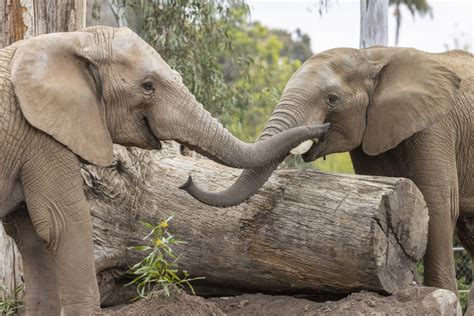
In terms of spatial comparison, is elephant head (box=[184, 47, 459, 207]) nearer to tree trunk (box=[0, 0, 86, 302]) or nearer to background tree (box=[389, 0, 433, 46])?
tree trunk (box=[0, 0, 86, 302])

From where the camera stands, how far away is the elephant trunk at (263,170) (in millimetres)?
6348

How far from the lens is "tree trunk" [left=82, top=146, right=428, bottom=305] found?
6543 mm

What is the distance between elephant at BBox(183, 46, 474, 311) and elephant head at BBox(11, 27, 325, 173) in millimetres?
1284

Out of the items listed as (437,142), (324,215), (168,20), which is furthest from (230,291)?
(168,20)

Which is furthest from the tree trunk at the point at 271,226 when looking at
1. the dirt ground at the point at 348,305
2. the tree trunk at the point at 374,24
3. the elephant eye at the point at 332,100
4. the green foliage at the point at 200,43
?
the tree trunk at the point at 374,24

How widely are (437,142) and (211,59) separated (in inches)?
290

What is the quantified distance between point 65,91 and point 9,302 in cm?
269

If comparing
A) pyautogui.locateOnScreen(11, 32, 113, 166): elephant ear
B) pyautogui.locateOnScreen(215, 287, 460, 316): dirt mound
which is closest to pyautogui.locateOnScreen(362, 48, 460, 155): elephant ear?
pyautogui.locateOnScreen(215, 287, 460, 316): dirt mound

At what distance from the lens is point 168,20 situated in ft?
46.3

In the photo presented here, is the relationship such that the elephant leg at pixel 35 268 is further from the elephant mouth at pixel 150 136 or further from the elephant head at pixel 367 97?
the elephant head at pixel 367 97

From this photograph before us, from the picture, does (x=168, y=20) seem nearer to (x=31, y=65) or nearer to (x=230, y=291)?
(x=230, y=291)

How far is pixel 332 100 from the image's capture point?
7352 mm

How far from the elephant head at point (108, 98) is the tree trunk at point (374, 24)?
7718mm

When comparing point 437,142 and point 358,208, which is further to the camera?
point 437,142
